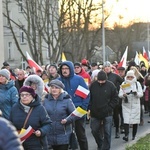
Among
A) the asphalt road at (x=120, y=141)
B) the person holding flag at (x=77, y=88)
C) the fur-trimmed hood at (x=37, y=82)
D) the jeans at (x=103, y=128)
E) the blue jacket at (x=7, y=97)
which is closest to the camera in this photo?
the fur-trimmed hood at (x=37, y=82)

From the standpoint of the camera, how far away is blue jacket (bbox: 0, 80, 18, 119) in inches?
336

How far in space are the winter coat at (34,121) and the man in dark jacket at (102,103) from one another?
3.17 meters

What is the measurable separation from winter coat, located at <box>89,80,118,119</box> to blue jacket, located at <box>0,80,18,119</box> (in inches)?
64.5

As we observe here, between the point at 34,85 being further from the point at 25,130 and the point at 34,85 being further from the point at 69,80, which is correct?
the point at 25,130

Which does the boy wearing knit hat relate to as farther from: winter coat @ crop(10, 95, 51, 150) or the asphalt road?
the asphalt road

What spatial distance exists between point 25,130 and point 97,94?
3.55m

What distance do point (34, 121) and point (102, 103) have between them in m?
3.33

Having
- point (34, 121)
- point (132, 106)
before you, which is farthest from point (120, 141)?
point (34, 121)

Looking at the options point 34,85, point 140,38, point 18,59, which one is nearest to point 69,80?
point 34,85

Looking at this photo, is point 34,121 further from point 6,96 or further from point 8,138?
point 8,138

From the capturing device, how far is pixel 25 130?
613 centimetres

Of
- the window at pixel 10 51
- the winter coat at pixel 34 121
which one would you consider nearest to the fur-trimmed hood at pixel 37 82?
the winter coat at pixel 34 121

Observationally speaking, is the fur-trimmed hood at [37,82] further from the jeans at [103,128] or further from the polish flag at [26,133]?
the jeans at [103,128]

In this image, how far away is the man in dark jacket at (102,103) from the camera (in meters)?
9.51
